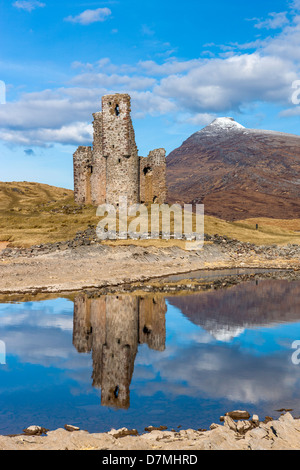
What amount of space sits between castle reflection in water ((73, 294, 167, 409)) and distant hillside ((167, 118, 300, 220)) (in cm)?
7071

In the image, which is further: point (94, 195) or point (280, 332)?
point (94, 195)

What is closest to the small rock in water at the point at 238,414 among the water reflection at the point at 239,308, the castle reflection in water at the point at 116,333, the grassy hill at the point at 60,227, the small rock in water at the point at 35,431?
the castle reflection in water at the point at 116,333

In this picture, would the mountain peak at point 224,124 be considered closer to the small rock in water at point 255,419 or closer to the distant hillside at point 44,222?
the distant hillside at point 44,222

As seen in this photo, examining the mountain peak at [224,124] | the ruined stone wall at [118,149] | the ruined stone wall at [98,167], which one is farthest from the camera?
the mountain peak at [224,124]

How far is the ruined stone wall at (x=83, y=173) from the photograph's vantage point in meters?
45.7

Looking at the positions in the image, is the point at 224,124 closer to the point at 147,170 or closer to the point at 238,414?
the point at 147,170

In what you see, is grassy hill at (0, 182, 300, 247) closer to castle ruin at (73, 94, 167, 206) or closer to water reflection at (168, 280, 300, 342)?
castle ruin at (73, 94, 167, 206)

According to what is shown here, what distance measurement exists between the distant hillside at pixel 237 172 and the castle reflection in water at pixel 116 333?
232ft

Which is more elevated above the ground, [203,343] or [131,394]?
[203,343]

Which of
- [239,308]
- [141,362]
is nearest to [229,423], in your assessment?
[141,362]

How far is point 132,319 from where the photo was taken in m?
16.8

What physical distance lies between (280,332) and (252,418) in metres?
7.52

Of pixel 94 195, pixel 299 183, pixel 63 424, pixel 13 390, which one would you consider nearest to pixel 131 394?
pixel 63 424
